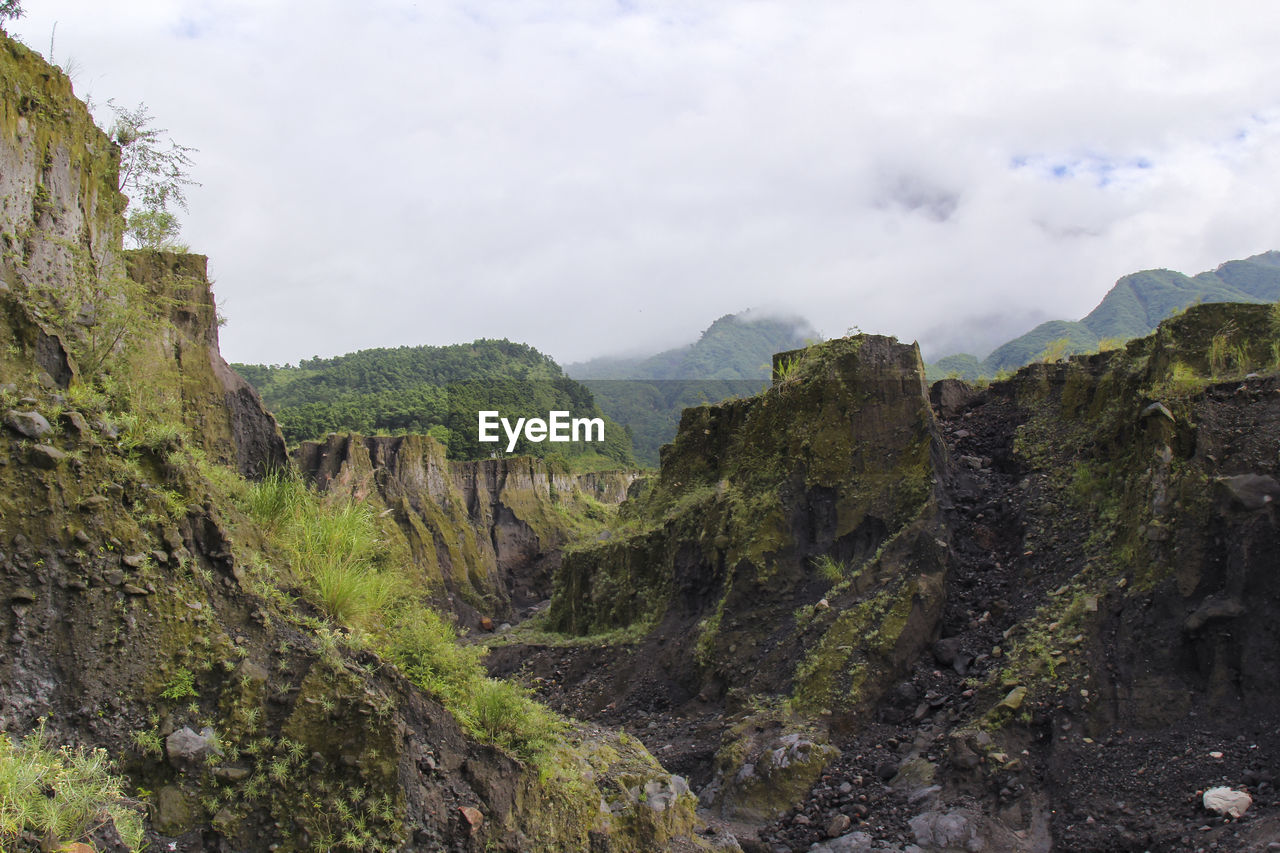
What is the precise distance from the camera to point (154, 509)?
5137 millimetres

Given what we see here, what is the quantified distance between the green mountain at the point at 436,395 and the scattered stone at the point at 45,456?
1851 inches

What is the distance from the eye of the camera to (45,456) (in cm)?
462

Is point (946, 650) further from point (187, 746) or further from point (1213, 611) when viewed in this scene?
point (187, 746)

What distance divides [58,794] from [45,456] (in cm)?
189

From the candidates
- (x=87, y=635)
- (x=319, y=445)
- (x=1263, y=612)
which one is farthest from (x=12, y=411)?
(x=319, y=445)

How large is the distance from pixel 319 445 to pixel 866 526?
1012 inches

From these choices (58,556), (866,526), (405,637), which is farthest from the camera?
(866,526)

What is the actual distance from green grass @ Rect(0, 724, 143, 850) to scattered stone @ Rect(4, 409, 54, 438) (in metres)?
1.69

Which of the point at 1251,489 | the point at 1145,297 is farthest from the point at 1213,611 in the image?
the point at 1145,297

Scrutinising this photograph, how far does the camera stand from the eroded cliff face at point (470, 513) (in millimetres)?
33656

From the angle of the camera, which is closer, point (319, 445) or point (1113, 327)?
point (319, 445)

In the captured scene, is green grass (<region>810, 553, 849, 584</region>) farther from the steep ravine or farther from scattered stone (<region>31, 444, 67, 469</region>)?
scattered stone (<region>31, 444, 67, 469</region>)

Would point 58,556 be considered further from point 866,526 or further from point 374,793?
point 866,526

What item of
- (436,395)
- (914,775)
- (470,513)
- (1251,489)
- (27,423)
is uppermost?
(436,395)
